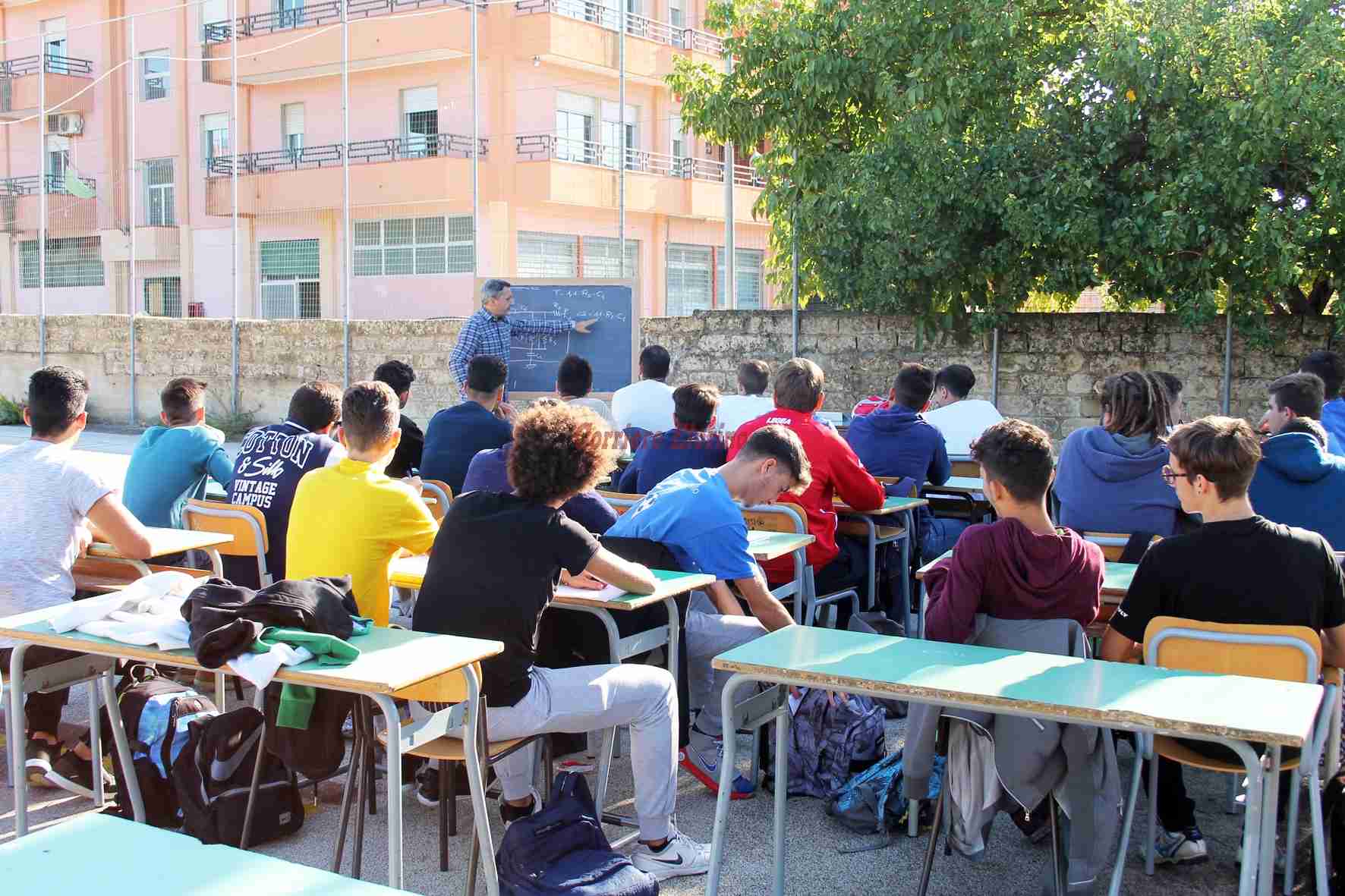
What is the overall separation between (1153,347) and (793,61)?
4.00 metres

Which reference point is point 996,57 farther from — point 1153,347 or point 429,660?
point 429,660

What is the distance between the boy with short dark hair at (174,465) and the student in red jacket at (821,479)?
7.66 ft

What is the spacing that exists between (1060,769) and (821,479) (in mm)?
2450

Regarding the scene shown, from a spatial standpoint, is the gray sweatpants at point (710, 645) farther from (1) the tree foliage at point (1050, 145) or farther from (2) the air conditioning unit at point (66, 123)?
(2) the air conditioning unit at point (66, 123)

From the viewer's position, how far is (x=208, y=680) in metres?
5.34

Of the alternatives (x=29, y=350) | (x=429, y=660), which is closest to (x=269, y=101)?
(x=29, y=350)

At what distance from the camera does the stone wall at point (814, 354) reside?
1046 centimetres

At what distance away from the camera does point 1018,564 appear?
138 inches

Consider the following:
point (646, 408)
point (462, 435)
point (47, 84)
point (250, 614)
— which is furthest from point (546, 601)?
point (47, 84)

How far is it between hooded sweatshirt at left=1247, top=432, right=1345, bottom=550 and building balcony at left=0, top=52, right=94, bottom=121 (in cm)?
2742

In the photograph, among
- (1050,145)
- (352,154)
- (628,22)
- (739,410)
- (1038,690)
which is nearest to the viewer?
(1038,690)

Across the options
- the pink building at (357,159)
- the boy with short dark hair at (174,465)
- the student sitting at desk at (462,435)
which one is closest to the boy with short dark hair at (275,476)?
the boy with short dark hair at (174,465)

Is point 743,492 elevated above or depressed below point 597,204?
below

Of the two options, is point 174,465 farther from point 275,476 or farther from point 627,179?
point 627,179
